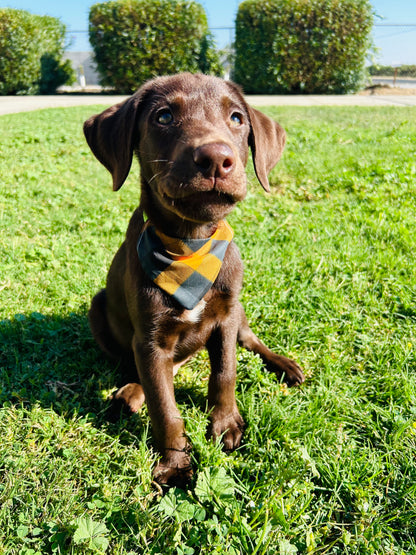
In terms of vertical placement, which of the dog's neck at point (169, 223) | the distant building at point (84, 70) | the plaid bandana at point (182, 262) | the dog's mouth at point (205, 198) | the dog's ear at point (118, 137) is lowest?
the distant building at point (84, 70)

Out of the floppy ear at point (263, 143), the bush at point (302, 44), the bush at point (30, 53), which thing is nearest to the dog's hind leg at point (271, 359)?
the floppy ear at point (263, 143)

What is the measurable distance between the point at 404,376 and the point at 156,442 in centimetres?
135

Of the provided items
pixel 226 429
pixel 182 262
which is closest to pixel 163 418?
pixel 226 429

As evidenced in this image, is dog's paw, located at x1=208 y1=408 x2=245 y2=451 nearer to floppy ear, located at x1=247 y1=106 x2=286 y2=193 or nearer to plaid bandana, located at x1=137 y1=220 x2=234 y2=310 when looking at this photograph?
plaid bandana, located at x1=137 y1=220 x2=234 y2=310

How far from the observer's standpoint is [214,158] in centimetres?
157

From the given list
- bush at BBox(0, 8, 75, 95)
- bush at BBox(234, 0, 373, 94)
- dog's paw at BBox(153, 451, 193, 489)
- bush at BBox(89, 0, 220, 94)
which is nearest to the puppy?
dog's paw at BBox(153, 451, 193, 489)

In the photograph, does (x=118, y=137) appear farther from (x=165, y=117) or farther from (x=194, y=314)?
(x=194, y=314)

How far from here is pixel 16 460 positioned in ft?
6.22

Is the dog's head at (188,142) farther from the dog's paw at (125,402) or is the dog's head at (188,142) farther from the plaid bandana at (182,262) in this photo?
the dog's paw at (125,402)

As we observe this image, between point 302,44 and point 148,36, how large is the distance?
548 centimetres

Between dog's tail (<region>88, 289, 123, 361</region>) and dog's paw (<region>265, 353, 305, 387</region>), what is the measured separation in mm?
907

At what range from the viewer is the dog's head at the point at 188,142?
162cm

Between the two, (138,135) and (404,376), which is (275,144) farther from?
(404,376)

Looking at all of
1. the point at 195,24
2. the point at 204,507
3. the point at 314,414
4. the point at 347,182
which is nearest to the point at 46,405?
the point at 204,507
